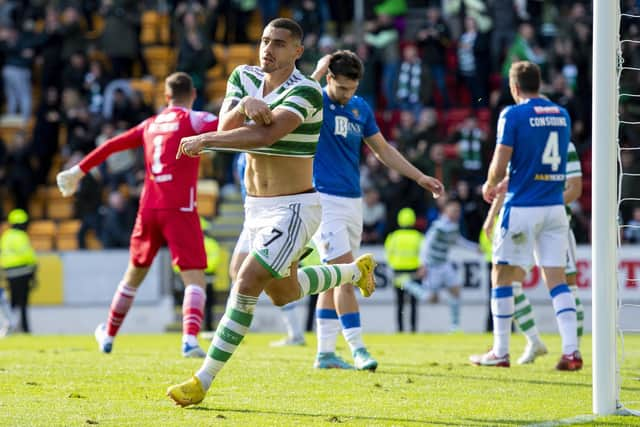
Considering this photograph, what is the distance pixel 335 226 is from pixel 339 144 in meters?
0.69

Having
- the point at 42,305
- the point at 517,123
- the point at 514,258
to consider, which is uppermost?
the point at 517,123

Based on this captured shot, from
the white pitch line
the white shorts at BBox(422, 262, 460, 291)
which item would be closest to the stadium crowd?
the white shorts at BBox(422, 262, 460, 291)

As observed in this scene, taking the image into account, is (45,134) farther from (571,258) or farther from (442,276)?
(571,258)

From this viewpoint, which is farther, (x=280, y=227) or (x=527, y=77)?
(x=527, y=77)

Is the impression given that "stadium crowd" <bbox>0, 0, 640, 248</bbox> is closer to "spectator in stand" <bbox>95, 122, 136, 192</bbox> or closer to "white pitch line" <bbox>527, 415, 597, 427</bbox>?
"spectator in stand" <bbox>95, 122, 136, 192</bbox>

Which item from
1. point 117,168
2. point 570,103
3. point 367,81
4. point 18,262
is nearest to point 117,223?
point 117,168

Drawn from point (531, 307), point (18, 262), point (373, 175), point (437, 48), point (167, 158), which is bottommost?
point (18, 262)

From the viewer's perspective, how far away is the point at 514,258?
1027 cm

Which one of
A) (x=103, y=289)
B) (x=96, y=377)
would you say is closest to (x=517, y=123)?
(x=96, y=377)

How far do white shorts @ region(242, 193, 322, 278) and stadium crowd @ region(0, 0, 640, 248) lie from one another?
45.9 ft

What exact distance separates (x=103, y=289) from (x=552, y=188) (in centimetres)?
1238

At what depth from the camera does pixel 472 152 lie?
22500mm

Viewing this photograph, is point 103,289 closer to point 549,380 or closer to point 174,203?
point 174,203

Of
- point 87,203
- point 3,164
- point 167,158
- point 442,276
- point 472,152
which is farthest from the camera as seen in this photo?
point 3,164
